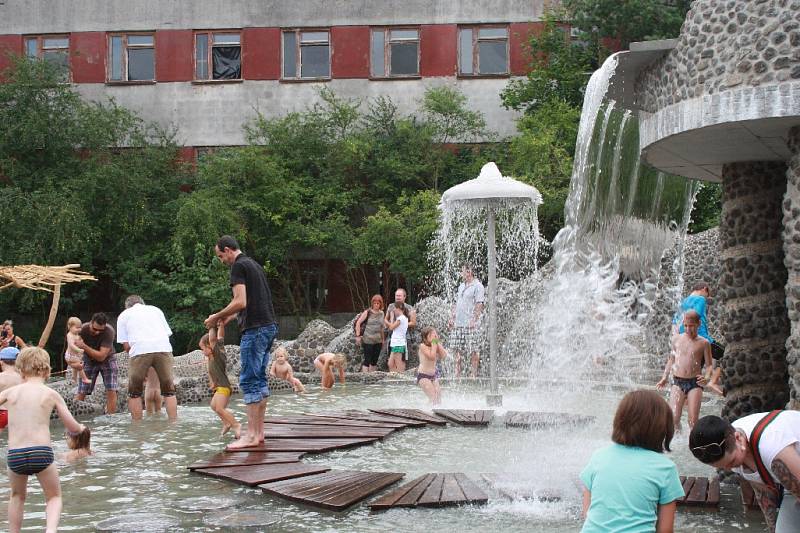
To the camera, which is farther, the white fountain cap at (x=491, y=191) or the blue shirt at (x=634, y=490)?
the white fountain cap at (x=491, y=191)

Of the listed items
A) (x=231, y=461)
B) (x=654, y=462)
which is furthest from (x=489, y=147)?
(x=654, y=462)

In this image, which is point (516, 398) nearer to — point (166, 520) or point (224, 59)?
point (166, 520)

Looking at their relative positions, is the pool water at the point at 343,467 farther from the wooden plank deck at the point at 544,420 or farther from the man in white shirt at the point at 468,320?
the man in white shirt at the point at 468,320

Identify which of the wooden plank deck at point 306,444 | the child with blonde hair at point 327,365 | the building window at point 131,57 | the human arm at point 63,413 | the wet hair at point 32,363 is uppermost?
the building window at point 131,57

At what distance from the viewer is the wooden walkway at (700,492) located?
22.3 ft

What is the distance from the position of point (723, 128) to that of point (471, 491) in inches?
126

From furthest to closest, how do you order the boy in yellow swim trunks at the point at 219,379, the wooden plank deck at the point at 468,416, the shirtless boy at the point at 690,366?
the wooden plank deck at the point at 468,416 → the boy in yellow swim trunks at the point at 219,379 → the shirtless boy at the point at 690,366

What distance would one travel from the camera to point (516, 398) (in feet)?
46.4

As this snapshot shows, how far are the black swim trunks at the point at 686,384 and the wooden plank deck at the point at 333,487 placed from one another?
Answer: 11.5 ft

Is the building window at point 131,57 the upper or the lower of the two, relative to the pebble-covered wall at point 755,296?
upper

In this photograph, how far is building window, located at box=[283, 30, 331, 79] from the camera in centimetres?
2967

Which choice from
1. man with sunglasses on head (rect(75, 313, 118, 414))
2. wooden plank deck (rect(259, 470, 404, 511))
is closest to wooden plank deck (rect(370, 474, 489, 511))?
wooden plank deck (rect(259, 470, 404, 511))

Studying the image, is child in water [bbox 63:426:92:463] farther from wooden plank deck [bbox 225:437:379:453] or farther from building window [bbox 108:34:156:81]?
building window [bbox 108:34:156:81]

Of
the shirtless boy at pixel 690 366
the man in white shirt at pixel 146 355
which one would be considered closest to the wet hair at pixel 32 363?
the man in white shirt at pixel 146 355
